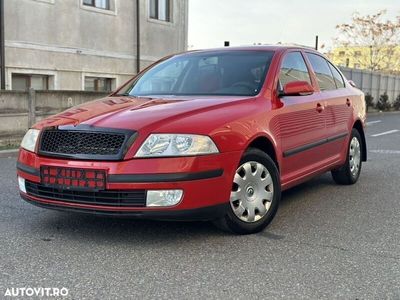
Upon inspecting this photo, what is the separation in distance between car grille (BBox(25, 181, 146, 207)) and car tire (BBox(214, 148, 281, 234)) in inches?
30.8

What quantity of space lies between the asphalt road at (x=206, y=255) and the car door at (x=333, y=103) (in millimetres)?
893

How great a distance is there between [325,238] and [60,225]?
2353 millimetres

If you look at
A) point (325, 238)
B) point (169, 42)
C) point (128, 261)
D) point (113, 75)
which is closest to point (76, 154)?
point (128, 261)

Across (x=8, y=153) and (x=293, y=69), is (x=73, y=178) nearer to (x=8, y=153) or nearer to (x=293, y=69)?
(x=293, y=69)

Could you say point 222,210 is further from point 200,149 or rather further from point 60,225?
point 60,225

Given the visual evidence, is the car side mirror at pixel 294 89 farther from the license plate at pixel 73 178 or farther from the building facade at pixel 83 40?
the building facade at pixel 83 40

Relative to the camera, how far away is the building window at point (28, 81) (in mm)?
15359

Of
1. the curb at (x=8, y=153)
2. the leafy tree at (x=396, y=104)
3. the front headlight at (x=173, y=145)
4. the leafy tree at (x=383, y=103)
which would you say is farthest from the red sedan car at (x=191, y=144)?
the leafy tree at (x=396, y=104)

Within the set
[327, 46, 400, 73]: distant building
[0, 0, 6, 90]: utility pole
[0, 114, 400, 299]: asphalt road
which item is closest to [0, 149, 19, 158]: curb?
[0, 114, 400, 299]: asphalt road

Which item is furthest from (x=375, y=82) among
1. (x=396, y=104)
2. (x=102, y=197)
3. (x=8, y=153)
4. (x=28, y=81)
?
(x=102, y=197)

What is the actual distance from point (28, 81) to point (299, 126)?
12.1 metres

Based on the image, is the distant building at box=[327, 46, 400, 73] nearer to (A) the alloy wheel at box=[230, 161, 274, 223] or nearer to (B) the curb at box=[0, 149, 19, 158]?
(B) the curb at box=[0, 149, 19, 158]

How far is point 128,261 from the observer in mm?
3914

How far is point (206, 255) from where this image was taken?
4.06 meters
